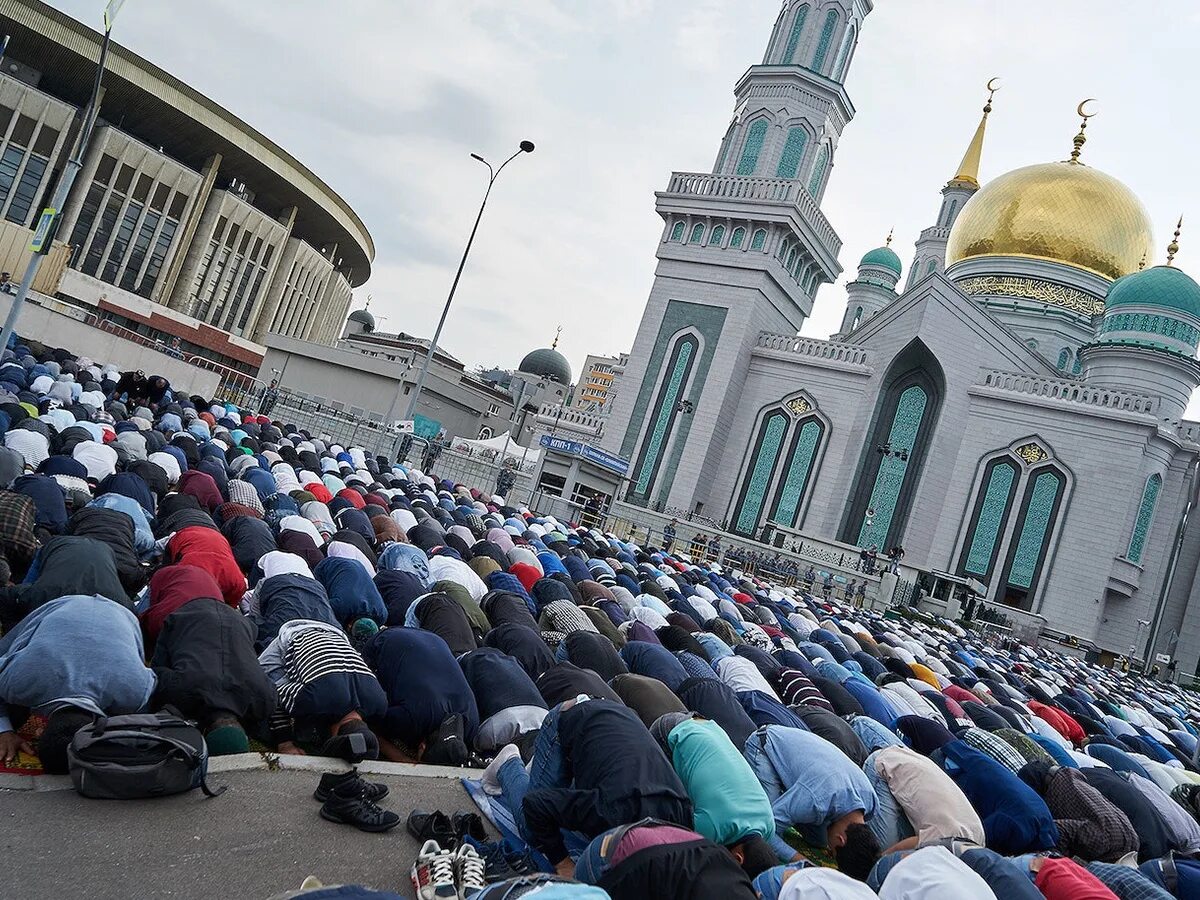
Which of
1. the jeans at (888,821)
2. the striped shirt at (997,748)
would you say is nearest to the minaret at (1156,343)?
the striped shirt at (997,748)

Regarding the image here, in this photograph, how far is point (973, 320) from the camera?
31.3 m

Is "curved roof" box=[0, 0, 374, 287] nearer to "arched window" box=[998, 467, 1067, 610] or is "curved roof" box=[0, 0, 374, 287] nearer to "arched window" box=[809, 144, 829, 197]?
"arched window" box=[809, 144, 829, 197]

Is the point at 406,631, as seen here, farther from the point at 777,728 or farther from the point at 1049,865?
the point at 1049,865

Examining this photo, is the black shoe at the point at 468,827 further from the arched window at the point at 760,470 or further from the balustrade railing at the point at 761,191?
the balustrade railing at the point at 761,191

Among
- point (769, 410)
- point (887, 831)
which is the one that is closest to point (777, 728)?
point (887, 831)

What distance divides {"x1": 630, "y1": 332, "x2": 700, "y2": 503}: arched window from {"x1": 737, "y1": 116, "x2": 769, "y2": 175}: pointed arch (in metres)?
6.99

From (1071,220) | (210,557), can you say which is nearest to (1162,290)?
(1071,220)

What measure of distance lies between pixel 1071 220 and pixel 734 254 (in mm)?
14893

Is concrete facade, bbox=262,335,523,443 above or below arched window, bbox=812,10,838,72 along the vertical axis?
below

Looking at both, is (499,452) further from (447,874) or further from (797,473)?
(447,874)

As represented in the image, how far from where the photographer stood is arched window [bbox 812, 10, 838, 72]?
34656 mm

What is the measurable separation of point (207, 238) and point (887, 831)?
52.3 meters

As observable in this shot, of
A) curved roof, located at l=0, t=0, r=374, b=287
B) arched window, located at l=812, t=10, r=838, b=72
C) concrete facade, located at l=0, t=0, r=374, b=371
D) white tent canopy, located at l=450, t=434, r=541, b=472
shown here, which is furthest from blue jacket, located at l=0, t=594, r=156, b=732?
curved roof, located at l=0, t=0, r=374, b=287

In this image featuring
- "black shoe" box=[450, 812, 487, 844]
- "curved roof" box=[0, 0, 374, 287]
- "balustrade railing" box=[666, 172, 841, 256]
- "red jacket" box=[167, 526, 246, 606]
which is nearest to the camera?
"black shoe" box=[450, 812, 487, 844]
